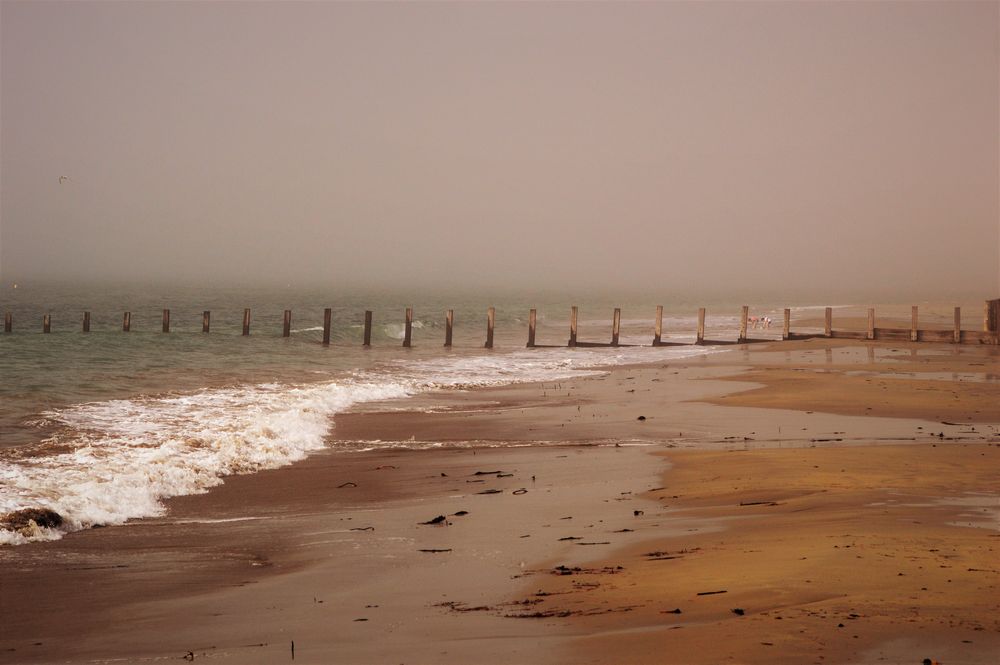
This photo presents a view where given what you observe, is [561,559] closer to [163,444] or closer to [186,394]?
[163,444]

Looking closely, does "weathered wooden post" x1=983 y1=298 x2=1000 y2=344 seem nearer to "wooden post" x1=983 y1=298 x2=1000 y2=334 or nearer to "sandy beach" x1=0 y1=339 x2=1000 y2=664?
"wooden post" x1=983 y1=298 x2=1000 y2=334

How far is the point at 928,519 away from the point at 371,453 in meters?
7.33

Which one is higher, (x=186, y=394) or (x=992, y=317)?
(x=992, y=317)

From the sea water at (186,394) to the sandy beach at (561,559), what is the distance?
0.64 meters

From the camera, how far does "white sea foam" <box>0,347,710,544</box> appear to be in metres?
8.19

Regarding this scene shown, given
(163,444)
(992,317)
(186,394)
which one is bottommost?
(186,394)

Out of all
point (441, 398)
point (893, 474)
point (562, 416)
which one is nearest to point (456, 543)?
point (893, 474)

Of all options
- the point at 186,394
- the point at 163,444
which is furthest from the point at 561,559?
the point at 186,394

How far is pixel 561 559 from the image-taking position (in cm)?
614

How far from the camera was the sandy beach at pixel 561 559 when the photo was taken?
14.2ft

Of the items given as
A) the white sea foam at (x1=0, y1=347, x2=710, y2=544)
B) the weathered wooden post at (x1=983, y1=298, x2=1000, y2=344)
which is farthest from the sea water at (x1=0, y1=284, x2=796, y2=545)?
the weathered wooden post at (x1=983, y1=298, x2=1000, y2=344)

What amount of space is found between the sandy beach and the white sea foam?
42cm

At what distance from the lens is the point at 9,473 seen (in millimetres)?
9227

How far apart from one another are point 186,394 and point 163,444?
6685 mm
